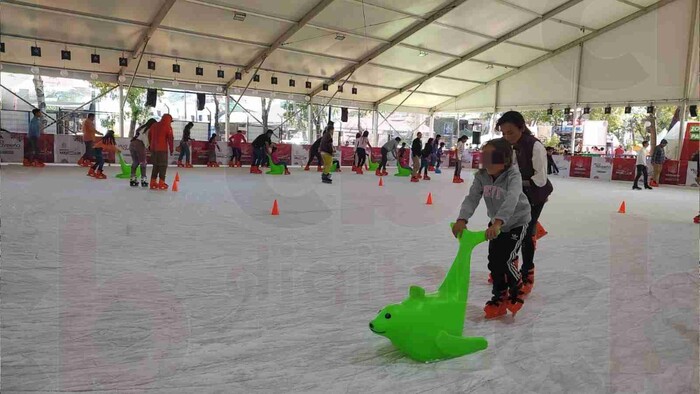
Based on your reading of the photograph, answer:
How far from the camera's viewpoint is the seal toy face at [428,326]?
2.26 metres

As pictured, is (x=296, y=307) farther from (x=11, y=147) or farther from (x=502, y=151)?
(x=11, y=147)

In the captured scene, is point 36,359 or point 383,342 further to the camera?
point 383,342

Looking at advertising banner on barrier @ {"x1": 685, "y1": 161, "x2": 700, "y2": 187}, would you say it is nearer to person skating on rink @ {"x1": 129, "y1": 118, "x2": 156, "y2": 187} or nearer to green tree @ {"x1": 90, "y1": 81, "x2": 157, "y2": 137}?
person skating on rink @ {"x1": 129, "y1": 118, "x2": 156, "y2": 187}

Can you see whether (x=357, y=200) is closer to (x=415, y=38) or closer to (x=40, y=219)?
(x=40, y=219)

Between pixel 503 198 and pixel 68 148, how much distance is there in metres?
17.5

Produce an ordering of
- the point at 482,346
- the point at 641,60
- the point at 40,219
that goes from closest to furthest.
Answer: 1. the point at 482,346
2. the point at 40,219
3. the point at 641,60

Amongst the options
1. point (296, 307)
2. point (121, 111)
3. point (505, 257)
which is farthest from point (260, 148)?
point (505, 257)

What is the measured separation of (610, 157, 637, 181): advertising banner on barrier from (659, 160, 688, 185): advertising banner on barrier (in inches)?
40.1

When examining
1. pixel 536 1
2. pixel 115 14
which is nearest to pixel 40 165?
pixel 115 14

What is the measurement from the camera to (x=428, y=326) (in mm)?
2271

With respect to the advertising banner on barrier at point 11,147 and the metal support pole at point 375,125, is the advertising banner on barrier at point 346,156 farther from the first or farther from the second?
the advertising banner on barrier at point 11,147

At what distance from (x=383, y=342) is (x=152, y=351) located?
1168 mm

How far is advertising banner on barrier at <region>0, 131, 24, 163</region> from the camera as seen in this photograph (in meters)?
15.2

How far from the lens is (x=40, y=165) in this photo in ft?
46.9
